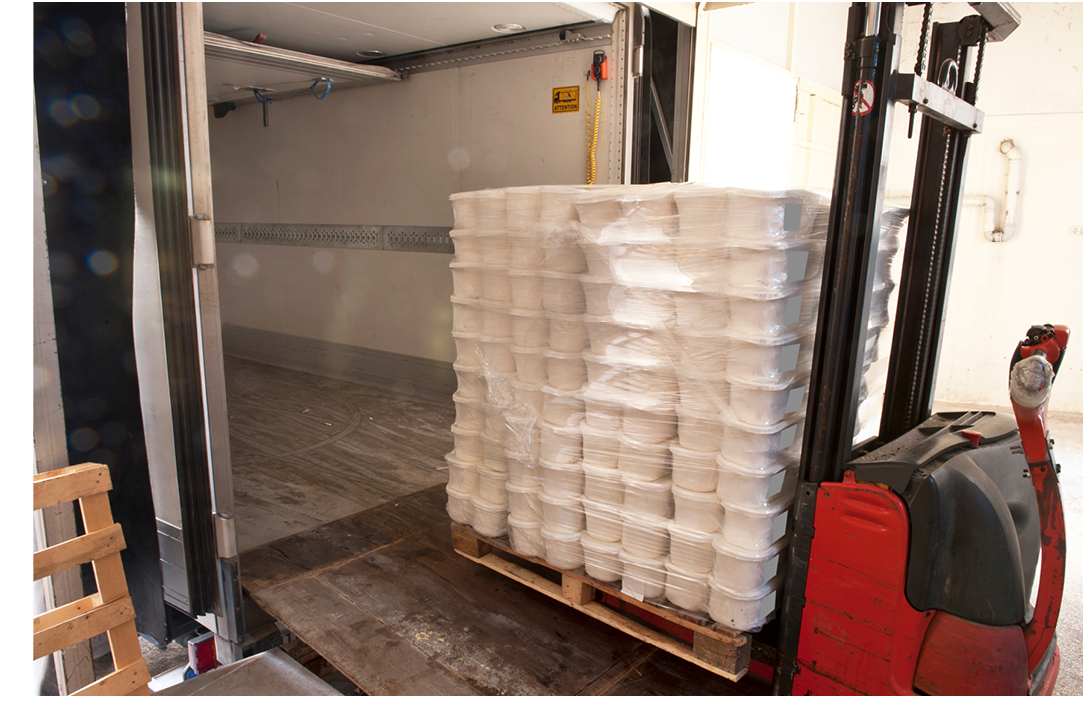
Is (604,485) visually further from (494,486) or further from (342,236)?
(342,236)

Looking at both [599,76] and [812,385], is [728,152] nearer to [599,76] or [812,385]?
[599,76]

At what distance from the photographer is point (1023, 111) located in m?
7.23

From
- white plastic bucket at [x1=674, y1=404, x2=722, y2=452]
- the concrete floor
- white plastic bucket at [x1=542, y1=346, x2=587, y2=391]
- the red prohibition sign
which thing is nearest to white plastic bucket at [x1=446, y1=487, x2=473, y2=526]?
white plastic bucket at [x1=542, y1=346, x2=587, y2=391]

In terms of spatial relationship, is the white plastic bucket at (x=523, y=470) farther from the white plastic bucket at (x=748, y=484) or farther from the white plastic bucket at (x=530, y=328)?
the white plastic bucket at (x=748, y=484)

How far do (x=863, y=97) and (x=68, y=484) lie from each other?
3.00 metres

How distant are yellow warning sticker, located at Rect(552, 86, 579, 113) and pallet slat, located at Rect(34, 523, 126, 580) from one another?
4274 mm

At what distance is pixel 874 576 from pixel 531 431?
1.45 m

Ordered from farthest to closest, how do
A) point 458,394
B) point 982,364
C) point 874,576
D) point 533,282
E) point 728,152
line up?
point 982,364
point 728,152
point 458,394
point 533,282
point 874,576

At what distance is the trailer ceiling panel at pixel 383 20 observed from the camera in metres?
4.79

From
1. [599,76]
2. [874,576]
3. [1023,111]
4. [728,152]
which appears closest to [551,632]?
[874,576]

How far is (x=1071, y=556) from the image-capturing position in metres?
4.21

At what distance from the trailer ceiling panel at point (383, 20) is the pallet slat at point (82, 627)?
4.11m

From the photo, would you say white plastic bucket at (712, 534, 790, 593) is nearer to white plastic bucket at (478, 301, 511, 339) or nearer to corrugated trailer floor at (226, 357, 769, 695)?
corrugated trailer floor at (226, 357, 769, 695)

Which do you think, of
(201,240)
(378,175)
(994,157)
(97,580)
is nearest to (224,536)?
(97,580)
